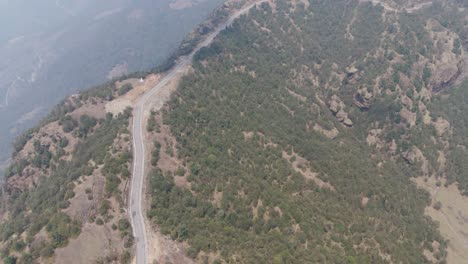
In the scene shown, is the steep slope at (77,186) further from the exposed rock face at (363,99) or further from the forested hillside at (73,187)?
the exposed rock face at (363,99)

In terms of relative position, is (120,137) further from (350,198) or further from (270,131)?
(350,198)

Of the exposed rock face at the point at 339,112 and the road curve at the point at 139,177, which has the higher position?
the road curve at the point at 139,177

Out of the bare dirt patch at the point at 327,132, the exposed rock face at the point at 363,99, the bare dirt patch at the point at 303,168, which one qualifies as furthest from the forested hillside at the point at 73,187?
the exposed rock face at the point at 363,99

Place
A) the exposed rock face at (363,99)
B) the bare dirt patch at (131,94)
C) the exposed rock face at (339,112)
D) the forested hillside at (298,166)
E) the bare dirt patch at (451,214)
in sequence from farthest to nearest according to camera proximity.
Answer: the exposed rock face at (363,99)
the exposed rock face at (339,112)
the bare dirt patch at (131,94)
the bare dirt patch at (451,214)
the forested hillside at (298,166)

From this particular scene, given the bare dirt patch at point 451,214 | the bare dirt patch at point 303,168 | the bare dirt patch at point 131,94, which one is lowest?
the bare dirt patch at point 451,214

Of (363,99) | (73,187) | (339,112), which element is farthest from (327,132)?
(73,187)

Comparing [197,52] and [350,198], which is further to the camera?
[197,52]

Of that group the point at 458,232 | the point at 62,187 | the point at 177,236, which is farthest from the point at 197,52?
the point at 458,232

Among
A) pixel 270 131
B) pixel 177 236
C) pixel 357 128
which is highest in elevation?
pixel 177 236
